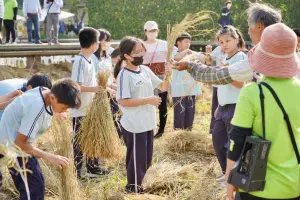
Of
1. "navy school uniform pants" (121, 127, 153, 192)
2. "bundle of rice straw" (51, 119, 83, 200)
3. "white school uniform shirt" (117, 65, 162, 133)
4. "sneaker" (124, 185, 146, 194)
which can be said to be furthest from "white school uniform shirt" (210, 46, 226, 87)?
"bundle of rice straw" (51, 119, 83, 200)

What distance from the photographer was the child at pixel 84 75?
5410 millimetres

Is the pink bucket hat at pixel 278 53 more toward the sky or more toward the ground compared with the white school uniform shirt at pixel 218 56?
more toward the sky

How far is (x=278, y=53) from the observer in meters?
2.66

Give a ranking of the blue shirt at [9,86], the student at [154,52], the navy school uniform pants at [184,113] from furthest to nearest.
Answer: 1. the navy school uniform pants at [184,113]
2. the student at [154,52]
3. the blue shirt at [9,86]

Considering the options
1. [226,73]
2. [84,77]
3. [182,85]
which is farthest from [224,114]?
[182,85]

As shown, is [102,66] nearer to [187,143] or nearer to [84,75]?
[84,75]

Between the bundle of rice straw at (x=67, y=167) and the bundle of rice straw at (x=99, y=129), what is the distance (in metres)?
1.04

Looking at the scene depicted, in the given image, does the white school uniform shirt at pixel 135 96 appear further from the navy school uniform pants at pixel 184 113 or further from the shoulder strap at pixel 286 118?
the navy school uniform pants at pixel 184 113

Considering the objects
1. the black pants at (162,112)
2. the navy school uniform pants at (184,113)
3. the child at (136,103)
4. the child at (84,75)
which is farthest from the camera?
the black pants at (162,112)

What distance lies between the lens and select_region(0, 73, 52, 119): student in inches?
160

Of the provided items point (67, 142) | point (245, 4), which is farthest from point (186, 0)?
point (67, 142)

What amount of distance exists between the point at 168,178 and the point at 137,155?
1.86 ft

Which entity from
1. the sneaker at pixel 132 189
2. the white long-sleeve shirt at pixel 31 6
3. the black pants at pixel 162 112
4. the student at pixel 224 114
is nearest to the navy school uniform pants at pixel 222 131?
the student at pixel 224 114

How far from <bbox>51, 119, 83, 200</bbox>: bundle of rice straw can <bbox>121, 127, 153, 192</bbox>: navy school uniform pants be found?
2.00 ft
